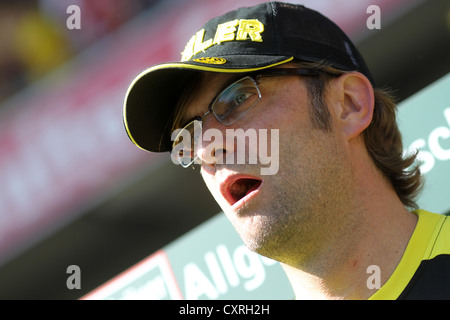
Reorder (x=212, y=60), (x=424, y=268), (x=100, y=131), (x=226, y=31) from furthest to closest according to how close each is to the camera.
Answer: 1. (x=100, y=131)
2. (x=226, y=31)
3. (x=212, y=60)
4. (x=424, y=268)

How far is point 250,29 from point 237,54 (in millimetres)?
86

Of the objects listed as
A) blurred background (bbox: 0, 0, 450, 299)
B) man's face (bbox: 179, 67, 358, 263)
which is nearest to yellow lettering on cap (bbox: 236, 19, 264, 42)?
man's face (bbox: 179, 67, 358, 263)

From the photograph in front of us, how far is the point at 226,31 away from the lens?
1342 mm

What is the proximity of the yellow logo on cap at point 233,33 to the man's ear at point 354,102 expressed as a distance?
0.23 meters

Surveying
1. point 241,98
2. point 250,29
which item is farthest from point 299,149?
point 250,29

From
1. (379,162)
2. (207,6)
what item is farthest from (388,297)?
(207,6)

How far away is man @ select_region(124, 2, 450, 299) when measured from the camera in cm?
118

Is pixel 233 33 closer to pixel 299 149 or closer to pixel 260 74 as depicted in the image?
pixel 260 74

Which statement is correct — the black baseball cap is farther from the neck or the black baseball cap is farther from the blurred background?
the blurred background

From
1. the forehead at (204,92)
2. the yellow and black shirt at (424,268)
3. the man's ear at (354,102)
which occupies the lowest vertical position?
the yellow and black shirt at (424,268)

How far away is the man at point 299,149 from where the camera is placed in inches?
46.4

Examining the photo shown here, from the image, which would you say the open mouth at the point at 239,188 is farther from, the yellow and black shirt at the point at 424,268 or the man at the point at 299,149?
the yellow and black shirt at the point at 424,268

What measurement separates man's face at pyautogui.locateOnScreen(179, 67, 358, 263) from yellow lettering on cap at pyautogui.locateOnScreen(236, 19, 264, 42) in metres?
0.10

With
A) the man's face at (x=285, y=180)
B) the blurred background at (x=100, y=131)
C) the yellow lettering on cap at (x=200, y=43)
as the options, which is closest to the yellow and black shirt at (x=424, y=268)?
the man's face at (x=285, y=180)
